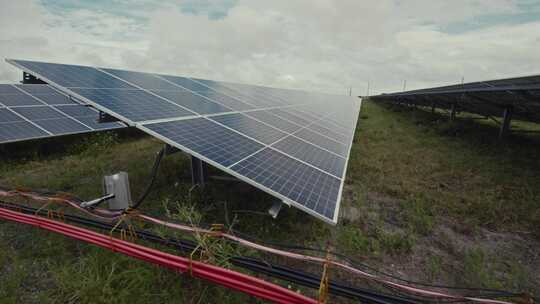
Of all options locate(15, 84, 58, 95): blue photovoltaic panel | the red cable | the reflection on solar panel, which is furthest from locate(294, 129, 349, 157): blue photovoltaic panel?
locate(15, 84, 58, 95): blue photovoltaic panel

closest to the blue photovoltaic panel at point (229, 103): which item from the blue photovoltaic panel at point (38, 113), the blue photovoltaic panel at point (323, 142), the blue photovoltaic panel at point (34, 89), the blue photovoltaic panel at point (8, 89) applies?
the blue photovoltaic panel at point (323, 142)

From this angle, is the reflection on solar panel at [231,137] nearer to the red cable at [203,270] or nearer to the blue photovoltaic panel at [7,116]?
the red cable at [203,270]

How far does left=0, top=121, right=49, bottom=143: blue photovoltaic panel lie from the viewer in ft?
24.5

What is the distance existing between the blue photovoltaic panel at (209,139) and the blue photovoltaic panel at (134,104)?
15.3 inches

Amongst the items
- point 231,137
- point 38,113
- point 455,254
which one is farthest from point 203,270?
point 38,113

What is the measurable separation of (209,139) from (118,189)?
1643mm

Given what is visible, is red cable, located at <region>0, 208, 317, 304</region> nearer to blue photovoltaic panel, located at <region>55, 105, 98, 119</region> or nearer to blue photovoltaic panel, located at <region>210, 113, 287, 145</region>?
blue photovoltaic panel, located at <region>210, 113, 287, 145</region>

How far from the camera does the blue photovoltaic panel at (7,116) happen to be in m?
8.23

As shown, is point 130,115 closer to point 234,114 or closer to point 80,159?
point 234,114

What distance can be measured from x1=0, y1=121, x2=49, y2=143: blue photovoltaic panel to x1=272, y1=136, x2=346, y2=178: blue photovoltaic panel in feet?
25.4

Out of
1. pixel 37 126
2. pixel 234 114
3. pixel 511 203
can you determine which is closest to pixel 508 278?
pixel 511 203

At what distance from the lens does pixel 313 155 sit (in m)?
5.29

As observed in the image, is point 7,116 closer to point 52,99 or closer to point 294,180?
point 52,99

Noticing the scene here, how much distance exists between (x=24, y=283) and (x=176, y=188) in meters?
2.85
